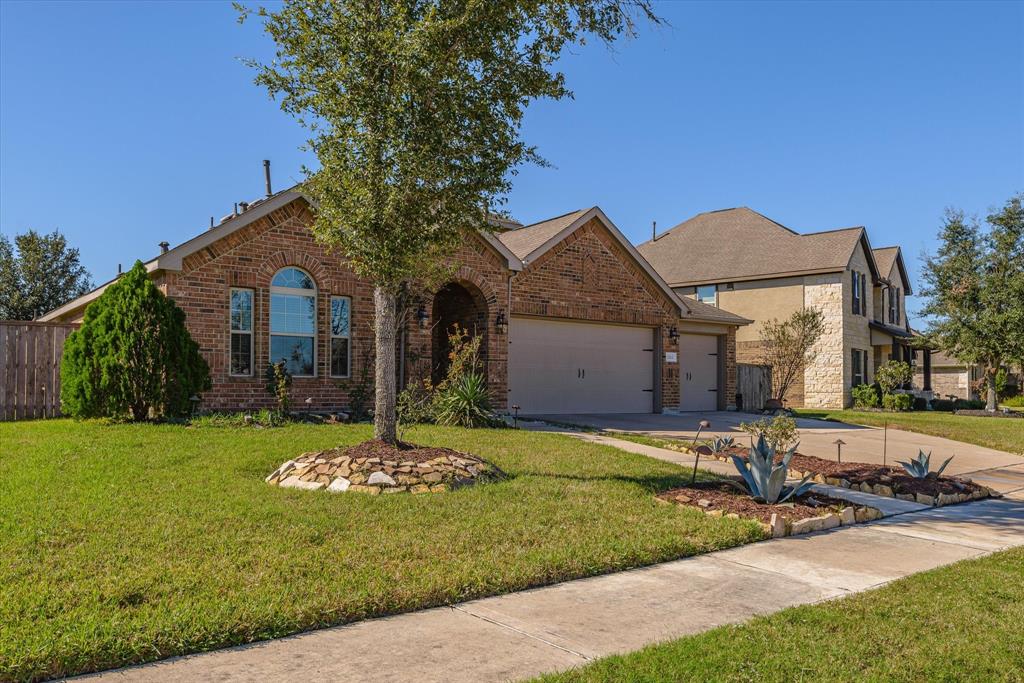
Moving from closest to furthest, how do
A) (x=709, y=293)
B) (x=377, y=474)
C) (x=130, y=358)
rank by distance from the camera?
1. (x=377, y=474)
2. (x=130, y=358)
3. (x=709, y=293)

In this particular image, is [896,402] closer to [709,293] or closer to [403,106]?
[709,293]

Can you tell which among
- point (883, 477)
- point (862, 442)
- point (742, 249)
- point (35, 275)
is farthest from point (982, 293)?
point (35, 275)

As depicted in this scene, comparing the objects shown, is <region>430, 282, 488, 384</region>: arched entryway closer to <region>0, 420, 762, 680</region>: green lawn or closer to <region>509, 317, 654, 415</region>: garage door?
<region>509, 317, 654, 415</region>: garage door

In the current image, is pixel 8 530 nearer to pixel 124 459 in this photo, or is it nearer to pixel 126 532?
pixel 126 532

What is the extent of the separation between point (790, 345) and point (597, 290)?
10.8m

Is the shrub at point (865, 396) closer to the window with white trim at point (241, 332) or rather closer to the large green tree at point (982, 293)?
the large green tree at point (982, 293)

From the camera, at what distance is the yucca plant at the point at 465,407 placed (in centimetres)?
1400

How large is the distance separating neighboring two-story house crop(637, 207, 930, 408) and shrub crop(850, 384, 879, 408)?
33 cm

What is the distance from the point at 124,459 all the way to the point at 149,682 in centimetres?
636

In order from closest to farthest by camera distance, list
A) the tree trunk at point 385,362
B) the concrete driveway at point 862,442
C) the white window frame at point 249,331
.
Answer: the tree trunk at point 385,362 < the concrete driveway at point 862,442 < the white window frame at point 249,331

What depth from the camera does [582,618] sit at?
4.44m

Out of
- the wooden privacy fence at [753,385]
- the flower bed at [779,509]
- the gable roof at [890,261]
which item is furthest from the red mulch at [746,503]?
the gable roof at [890,261]

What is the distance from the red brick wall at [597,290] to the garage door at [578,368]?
1.36ft

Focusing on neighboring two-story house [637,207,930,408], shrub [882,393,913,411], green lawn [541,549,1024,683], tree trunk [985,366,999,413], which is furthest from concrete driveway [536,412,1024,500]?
tree trunk [985,366,999,413]
